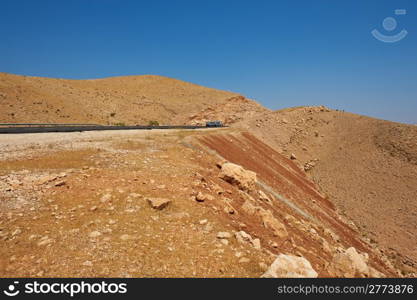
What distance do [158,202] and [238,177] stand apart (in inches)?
287

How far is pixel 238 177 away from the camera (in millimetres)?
15648

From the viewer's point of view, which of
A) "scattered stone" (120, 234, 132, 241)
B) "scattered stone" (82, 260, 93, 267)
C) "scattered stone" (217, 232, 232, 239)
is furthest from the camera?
"scattered stone" (217, 232, 232, 239)

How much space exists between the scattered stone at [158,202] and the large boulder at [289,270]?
14.7 ft

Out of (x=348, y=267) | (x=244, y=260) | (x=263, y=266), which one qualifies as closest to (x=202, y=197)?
(x=244, y=260)

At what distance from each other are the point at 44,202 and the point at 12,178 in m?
2.66

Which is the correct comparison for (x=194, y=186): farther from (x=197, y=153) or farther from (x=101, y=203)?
(x=197, y=153)

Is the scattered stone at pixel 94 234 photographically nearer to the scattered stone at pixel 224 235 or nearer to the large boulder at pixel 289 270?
the scattered stone at pixel 224 235

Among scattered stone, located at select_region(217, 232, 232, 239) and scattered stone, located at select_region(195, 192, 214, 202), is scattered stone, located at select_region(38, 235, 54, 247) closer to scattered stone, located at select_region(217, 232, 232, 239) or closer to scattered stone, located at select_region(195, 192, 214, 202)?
scattered stone, located at select_region(217, 232, 232, 239)

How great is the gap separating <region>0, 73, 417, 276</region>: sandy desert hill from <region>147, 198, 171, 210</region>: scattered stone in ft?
3.91

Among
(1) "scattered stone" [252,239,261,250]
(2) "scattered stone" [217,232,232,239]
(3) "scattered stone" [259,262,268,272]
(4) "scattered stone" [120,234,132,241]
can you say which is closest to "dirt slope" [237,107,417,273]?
(1) "scattered stone" [252,239,261,250]

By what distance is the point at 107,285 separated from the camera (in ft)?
18.8

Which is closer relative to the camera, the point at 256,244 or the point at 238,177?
the point at 256,244

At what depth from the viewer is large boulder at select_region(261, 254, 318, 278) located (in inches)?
257

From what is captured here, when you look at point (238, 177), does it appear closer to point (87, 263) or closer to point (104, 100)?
point (87, 263)
